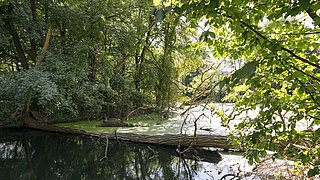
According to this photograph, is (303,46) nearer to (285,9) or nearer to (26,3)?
(285,9)

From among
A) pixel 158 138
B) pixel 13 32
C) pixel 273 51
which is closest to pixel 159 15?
pixel 273 51

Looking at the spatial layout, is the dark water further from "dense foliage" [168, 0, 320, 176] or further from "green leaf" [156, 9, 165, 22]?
"green leaf" [156, 9, 165, 22]

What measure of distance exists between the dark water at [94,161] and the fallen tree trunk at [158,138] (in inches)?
6.2

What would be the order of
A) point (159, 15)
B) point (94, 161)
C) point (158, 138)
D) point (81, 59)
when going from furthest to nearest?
1. point (81, 59)
2. point (158, 138)
3. point (94, 161)
4. point (159, 15)

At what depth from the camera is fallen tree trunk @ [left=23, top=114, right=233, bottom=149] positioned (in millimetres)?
4337

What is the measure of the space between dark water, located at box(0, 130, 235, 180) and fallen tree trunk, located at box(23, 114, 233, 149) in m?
0.16

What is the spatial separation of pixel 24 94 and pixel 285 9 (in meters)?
5.52

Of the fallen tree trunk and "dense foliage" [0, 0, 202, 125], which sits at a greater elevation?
"dense foliage" [0, 0, 202, 125]

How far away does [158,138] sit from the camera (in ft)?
16.7

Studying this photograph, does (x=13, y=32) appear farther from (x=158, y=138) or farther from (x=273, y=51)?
(x=273, y=51)

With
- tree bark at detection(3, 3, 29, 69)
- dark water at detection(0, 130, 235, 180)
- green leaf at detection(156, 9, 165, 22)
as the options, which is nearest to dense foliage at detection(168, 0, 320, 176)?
green leaf at detection(156, 9, 165, 22)

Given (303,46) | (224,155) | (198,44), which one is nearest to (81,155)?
(224,155)

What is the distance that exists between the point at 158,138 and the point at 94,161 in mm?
1450

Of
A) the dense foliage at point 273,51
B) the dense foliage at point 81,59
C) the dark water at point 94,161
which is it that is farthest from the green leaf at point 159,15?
the dense foliage at point 81,59
